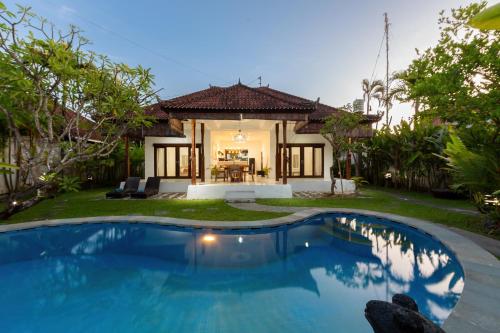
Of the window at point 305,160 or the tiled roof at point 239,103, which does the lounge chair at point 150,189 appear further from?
the window at point 305,160

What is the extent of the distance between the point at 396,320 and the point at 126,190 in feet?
46.8

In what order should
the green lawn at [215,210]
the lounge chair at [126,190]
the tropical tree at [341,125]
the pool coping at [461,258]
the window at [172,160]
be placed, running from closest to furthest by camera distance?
the pool coping at [461,258], the green lawn at [215,210], the tropical tree at [341,125], the lounge chair at [126,190], the window at [172,160]

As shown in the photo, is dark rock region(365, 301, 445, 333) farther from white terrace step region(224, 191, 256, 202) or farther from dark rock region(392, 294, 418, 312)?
white terrace step region(224, 191, 256, 202)

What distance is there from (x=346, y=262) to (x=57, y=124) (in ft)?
42.3

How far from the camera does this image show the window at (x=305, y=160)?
17344mm

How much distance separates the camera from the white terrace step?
482 inches

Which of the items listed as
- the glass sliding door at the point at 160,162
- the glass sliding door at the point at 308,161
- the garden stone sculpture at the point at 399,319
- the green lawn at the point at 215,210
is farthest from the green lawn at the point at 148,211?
the glass sliding door at the point at 308,161

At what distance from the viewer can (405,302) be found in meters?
2.53

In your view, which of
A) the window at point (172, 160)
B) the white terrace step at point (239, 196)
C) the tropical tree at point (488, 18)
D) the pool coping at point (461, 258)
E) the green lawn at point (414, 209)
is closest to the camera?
the tropical tree at point (488, 18)

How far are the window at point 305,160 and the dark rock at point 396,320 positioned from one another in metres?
15.0

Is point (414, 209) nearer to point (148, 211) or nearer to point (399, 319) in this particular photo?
point (399, 319)

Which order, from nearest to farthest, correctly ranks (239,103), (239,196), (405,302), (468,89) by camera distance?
(405,302), (468,89), (239,196), (239,103)

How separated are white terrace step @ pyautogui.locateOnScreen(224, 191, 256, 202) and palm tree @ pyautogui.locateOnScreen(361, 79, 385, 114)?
80.6 ft

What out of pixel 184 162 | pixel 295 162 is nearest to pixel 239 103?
pixel 184 162
